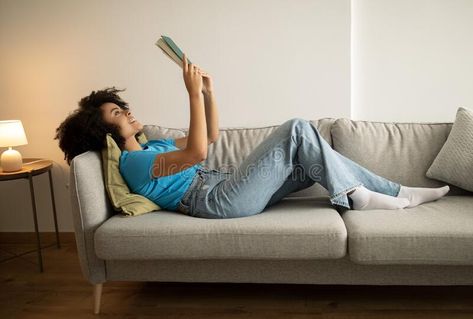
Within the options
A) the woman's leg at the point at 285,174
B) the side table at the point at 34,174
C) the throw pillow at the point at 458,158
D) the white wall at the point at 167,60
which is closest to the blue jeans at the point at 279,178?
the woman's leg at the point at 285,174

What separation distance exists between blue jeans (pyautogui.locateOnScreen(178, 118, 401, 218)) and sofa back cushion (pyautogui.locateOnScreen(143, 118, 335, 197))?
333 millimetres

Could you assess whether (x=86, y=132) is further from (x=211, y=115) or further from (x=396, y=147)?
(x=396, y=147)

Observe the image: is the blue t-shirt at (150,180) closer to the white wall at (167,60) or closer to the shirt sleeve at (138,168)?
the shirt sleeve at (138,168)

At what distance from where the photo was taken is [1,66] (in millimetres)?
2748

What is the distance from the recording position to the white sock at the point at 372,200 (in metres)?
1.84

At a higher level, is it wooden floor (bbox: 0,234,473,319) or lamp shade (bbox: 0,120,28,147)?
lamp shade (bbox: 0,120,28,147)

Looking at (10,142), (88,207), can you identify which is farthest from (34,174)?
(88,207)

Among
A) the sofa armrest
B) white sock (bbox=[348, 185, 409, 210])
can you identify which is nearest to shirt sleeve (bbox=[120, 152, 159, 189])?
the sofa armrest

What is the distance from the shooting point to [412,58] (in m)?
2.51

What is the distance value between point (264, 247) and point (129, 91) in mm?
1472

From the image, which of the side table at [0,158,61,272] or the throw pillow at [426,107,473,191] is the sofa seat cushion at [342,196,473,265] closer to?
the throw pillow at [426,107,473,191]

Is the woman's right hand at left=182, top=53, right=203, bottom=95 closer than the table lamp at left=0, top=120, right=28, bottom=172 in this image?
Yes

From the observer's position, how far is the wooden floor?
181cm

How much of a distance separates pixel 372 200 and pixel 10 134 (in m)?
1.97
